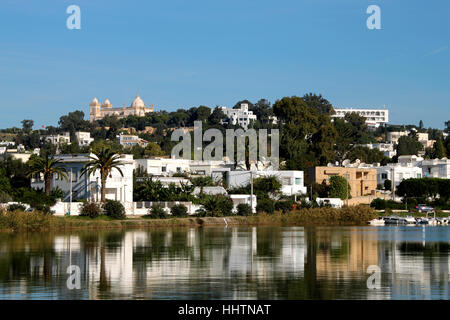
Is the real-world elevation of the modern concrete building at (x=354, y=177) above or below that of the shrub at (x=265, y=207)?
above

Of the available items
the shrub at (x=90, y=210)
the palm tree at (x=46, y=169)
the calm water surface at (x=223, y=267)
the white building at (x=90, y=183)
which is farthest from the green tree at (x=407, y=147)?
the calm water surface at (x=223, y=267)

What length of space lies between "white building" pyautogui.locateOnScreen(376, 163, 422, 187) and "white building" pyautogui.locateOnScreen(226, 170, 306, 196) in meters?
23.7

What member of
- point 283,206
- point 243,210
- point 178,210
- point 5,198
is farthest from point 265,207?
point 5,198

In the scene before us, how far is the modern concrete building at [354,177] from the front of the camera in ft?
313

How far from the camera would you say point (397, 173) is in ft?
352

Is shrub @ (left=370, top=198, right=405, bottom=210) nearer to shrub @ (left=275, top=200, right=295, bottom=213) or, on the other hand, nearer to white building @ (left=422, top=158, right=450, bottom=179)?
shrub @ (left=275, top=200, right=295, bottom=213)

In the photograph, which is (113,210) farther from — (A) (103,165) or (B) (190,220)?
(B) (190,220)

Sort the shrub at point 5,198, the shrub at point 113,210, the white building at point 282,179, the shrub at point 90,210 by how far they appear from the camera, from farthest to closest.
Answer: the white building at point 282,179 → the shrub at point 113,210 → the shrub at point 90,210 → the shrub at point 5,198

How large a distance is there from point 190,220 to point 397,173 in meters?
50.4

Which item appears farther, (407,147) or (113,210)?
(407,147)

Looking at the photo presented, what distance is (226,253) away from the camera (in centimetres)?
3712

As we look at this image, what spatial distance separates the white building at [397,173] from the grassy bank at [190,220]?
30.6 m

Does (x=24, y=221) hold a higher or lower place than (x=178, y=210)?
lower

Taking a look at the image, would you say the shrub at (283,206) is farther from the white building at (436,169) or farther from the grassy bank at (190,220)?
the white building at (436,169)
